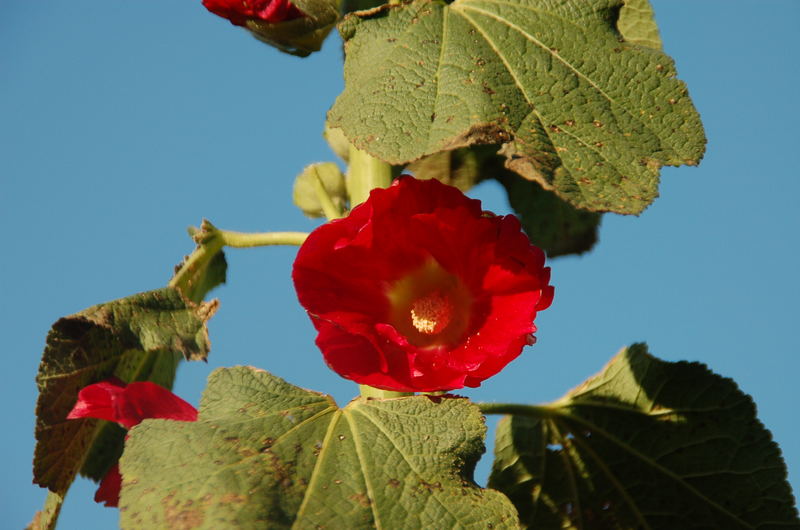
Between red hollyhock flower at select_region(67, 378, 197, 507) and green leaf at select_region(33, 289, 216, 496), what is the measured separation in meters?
0.04

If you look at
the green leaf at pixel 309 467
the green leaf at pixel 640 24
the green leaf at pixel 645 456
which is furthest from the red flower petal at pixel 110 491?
the green leaf at pixel 640 24

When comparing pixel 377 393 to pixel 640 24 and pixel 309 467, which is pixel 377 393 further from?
pixel 640 24

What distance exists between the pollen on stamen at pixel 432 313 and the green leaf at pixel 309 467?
0.13 m

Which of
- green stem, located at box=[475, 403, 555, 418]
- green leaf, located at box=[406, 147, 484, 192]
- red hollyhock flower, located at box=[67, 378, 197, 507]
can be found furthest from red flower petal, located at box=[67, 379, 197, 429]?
green leaf, located at box=[406, 147, 484, 192]

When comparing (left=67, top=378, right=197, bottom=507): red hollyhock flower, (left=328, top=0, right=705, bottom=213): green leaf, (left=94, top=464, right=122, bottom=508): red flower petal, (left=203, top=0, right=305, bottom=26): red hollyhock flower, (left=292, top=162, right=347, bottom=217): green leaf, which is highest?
(left=203, top=0, right=305, bottom=26): red hollyhock flower

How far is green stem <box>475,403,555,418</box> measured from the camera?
1594 mm

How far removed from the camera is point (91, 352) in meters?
1.50

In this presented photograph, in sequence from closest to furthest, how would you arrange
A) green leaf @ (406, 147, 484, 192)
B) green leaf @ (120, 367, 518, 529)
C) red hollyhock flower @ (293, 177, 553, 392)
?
green leaf @ (120, 367, 518, 529)
red hollyhock flower @ (293, 177, 553, 392)
green leaf @ (406, 147, 484, 192)

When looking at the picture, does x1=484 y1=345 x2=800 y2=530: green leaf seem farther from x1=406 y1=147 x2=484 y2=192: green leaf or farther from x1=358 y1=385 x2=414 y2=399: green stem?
x1=406 y1=147 x2=484 y2=192: green leaf

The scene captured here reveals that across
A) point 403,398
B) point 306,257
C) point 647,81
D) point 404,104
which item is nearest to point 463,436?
point 403,398

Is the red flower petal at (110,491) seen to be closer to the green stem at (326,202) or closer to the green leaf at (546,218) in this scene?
the green stem at (326,202)

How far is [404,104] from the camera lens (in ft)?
4.29

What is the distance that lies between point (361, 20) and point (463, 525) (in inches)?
28.9

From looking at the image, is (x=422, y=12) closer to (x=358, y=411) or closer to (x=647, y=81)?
(x=647, y=81)
